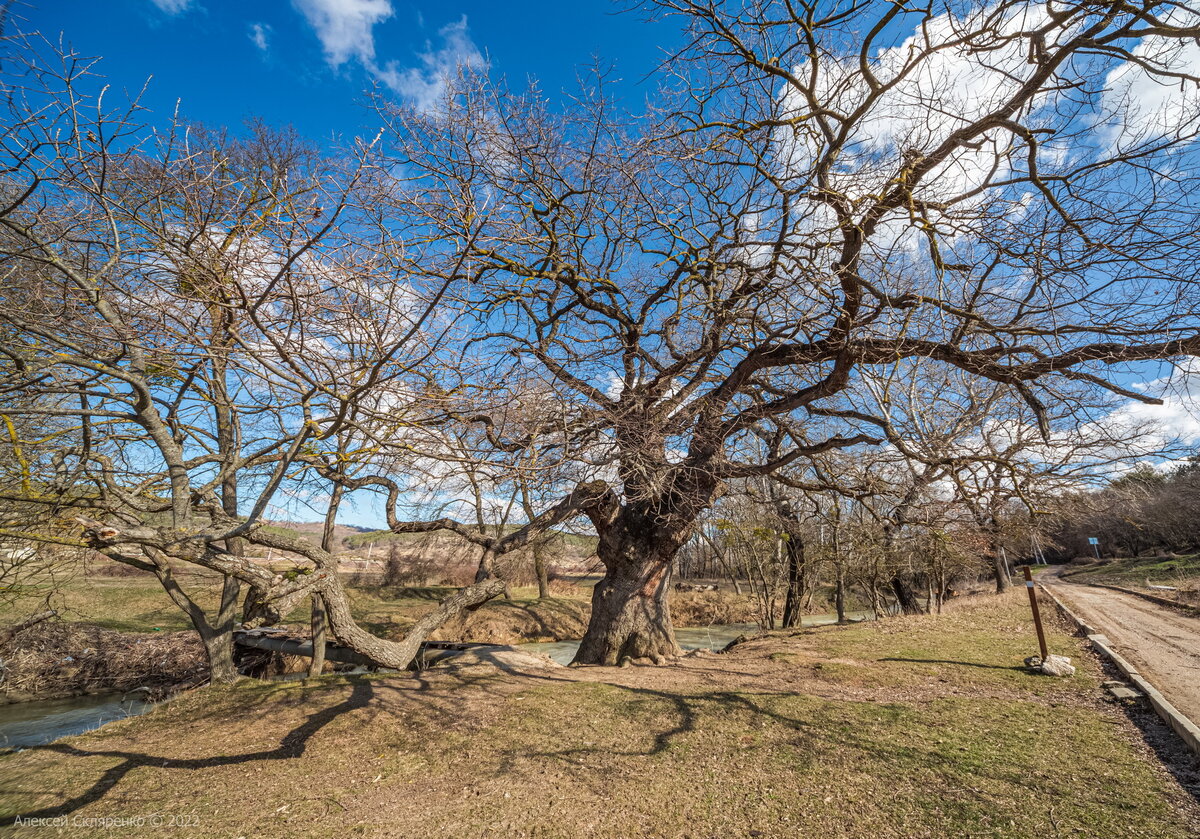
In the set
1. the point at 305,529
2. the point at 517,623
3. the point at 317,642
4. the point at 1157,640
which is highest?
the point at 305,529

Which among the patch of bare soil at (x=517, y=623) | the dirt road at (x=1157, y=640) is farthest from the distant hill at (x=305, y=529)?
the dirt road at (x=1157, y=640)

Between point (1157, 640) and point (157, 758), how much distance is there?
51.9ft

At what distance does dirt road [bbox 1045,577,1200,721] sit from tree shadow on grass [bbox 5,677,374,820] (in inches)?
351

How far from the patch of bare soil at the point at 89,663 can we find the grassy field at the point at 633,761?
6.02m

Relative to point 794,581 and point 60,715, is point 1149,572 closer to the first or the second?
point 794,581

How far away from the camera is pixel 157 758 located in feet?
16.8

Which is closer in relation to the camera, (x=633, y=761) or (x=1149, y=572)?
(x=633, y=761)

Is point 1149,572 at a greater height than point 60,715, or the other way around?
point 1149,572

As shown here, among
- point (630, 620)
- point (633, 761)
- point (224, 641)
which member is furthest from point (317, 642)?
point (633, 761)

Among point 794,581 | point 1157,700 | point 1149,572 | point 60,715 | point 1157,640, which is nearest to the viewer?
point 1157,700

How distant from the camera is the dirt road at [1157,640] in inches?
264

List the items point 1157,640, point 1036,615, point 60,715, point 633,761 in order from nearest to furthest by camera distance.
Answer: point 633,761 < point 1036,615 < point 60,715 < point 1157,640

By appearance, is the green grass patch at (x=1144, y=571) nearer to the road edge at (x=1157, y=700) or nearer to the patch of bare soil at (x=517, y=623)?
the road edge at (x=1157, y=700)

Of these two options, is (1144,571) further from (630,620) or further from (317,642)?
(317,642)
